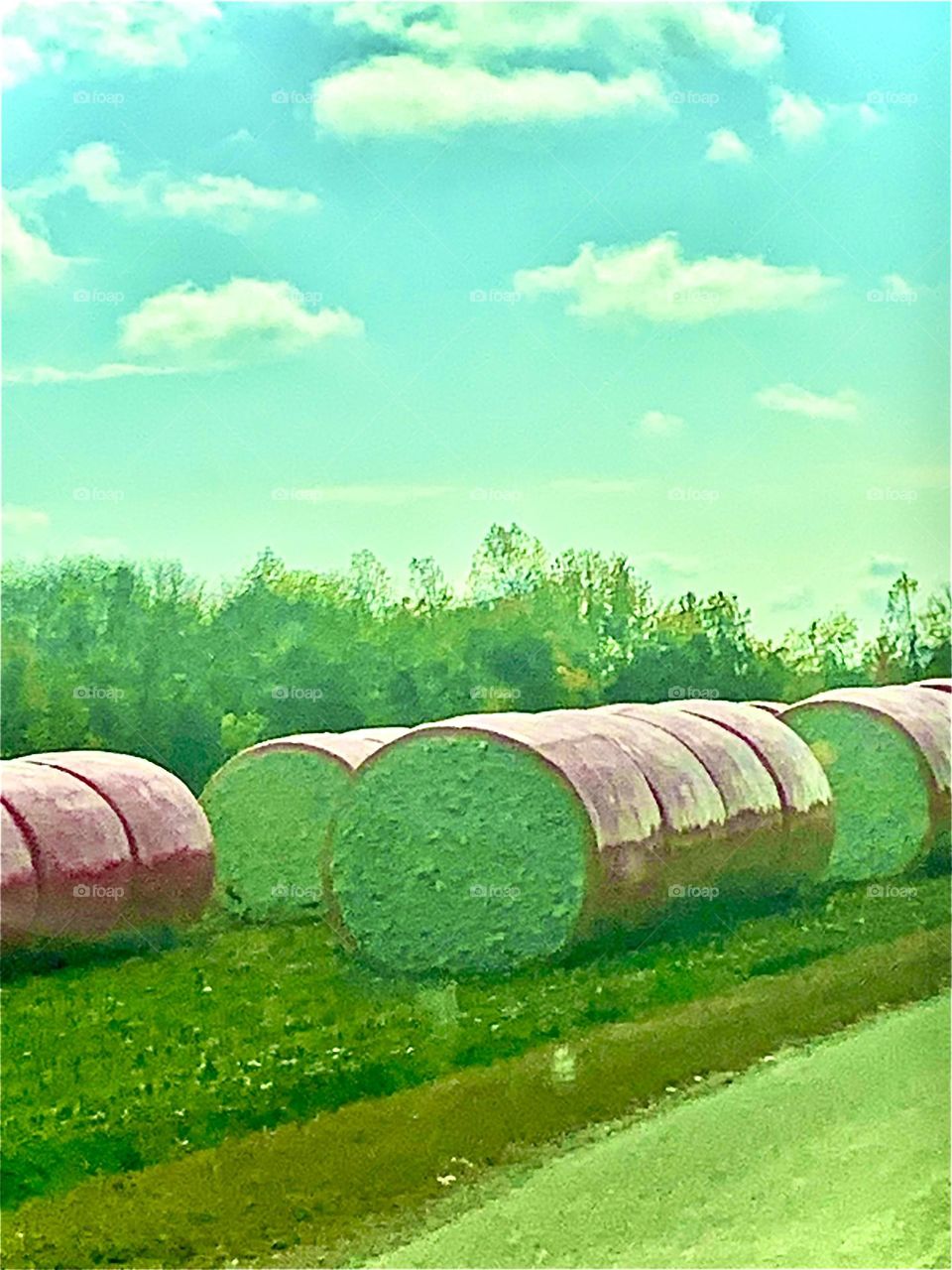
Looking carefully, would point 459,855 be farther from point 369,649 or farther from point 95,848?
point 95,848

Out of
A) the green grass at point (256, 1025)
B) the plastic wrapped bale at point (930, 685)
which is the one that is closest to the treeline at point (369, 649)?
the plastic wrapped bale at point (930, 685)

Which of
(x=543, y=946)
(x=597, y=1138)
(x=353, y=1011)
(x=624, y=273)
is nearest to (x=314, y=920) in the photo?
(x=353, y=1011)

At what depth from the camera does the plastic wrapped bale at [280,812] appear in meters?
2.89

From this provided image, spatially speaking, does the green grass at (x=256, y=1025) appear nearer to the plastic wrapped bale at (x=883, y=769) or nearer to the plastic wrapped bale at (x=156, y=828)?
the plastic wrapped bale at (x=156, y=828)

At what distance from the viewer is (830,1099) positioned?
317cm

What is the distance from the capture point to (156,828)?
2.85m

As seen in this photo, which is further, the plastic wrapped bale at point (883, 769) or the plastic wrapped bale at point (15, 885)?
the plastic wrapped bale at point (883, 769)

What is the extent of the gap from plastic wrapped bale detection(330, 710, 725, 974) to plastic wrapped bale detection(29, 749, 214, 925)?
22 centimetres

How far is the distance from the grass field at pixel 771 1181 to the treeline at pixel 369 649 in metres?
0.66

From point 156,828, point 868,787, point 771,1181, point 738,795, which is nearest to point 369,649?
point 156,828

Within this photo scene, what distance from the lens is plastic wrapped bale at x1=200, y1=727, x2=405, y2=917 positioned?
2.89 metres

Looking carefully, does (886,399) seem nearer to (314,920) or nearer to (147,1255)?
(314,920)

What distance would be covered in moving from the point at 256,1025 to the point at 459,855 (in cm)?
42

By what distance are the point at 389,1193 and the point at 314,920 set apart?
43cm
